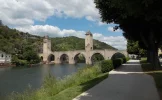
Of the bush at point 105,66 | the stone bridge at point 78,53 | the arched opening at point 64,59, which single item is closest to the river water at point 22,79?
the bush at point 105,66

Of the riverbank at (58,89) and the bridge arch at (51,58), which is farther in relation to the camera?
the bridge arch at (51,58)

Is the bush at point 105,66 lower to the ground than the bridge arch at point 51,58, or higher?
lower

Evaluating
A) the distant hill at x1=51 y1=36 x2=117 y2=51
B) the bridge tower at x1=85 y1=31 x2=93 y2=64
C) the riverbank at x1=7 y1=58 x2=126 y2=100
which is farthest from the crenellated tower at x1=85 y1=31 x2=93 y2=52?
the riverbank at x1=7 y1=58 x2=126 y2=100

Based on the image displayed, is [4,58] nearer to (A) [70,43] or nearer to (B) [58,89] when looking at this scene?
(A) [70,43]

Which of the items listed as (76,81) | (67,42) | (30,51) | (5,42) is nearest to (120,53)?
(30,51)

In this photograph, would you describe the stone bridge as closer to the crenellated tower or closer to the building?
the crenellated tower

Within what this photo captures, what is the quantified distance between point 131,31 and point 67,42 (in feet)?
431

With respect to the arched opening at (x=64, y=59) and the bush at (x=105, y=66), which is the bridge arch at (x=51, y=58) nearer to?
→ the arched opening at (x=64, y=59)

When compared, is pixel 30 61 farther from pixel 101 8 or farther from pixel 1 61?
pixel 101 8

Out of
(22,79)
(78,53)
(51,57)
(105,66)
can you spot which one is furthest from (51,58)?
(105,66)

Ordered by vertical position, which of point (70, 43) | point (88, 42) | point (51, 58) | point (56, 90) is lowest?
point (56, 90)

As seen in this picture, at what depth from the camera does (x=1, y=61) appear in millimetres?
83312

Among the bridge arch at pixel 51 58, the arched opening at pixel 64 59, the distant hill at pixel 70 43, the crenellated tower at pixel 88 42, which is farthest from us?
the distant hill at pixel 70 43

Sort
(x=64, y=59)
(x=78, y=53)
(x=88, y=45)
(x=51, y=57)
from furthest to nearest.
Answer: (x=64, y=59)
(x=51, y=57)
(x=78, y=53)
(x=88, y=45)
